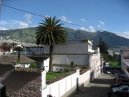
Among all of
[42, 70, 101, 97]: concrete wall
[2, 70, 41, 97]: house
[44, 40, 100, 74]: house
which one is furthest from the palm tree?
[2, 70, 41, 97]: house

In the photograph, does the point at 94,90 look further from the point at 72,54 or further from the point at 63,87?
the point at 72,54

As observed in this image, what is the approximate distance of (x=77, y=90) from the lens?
3869cm

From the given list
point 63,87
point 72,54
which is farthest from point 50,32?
point 63,87

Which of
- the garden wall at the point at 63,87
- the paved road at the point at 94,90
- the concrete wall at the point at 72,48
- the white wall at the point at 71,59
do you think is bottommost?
the paved road at the point at 94,90

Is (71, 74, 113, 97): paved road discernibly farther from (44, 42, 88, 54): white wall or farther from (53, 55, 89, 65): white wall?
(44, 42, 88, 54): white wall

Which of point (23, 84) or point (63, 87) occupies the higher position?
point (23, 84)

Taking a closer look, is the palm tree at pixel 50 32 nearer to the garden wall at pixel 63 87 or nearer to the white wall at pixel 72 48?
the white wall at pixel 72 48

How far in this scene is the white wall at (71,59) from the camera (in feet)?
197

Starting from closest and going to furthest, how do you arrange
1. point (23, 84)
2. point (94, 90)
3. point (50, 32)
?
point (23, 84) < point (94, 90) < point (50, 32)

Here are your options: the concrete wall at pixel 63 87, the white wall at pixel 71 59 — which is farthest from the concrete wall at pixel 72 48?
the concrete wall at pixel 63 87

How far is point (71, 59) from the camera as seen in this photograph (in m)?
61.4

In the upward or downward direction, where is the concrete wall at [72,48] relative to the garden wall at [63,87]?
upward

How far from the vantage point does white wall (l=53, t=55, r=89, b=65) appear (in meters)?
60.2

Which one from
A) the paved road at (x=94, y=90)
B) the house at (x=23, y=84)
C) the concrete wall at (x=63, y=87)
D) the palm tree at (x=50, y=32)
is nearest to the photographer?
the house at (x=23, y=84)
